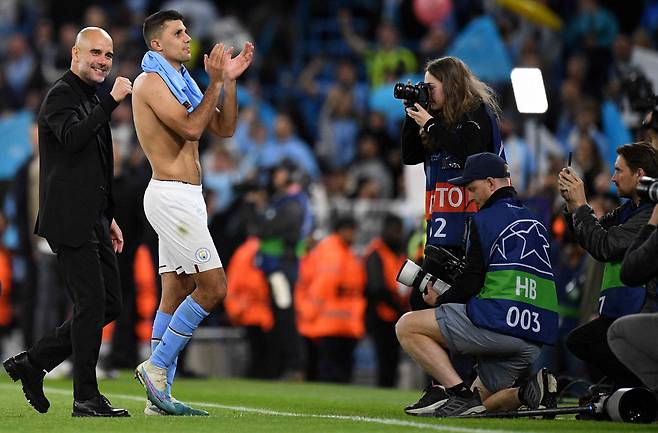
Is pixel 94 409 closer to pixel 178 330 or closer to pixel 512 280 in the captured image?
pixel 178 330

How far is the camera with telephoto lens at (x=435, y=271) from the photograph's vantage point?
30.6 ft

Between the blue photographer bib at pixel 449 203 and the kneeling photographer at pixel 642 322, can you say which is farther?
the blue photographer bib at pixel 449 203

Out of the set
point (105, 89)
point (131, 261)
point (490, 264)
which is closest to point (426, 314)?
point (490, 264)

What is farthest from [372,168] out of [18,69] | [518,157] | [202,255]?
[202,255]

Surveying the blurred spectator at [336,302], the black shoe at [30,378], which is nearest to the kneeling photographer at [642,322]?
the black shoe at [30,378]

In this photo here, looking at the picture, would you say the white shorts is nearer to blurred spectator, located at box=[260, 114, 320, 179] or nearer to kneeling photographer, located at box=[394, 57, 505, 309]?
kneeling photographer, located at box=[394, 57, 505, 309]

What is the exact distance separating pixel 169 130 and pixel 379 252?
741 cm

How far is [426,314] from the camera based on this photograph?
9.27 m

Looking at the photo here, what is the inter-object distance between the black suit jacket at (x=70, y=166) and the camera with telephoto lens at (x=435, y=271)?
1978 mm

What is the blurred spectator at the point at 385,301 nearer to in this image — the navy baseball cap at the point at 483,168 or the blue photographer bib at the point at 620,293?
the blue photographer bib at the point at 620,293

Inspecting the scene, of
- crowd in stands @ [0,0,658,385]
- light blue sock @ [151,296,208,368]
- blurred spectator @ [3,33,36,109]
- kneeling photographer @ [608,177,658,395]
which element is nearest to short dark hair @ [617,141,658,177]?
kneeling photographer @ [608,177,658,395]

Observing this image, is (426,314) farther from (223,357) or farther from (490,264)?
(223,357)

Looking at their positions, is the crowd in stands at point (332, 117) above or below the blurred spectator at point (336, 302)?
above

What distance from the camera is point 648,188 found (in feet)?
28.1
